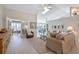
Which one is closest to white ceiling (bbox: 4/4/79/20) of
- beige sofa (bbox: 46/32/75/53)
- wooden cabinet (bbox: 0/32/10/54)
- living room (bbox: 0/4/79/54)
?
living room (bbox: 0/4/79/54)

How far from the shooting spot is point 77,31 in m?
2.15

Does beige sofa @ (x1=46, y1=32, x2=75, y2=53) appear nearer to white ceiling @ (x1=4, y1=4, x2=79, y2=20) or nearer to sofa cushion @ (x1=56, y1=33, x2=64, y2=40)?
sofa cushion @ (x1=56, y1=33, x2=64, y2=40)

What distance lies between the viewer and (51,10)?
86.3 inches

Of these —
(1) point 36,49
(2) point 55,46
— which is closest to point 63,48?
(2) point 55,46

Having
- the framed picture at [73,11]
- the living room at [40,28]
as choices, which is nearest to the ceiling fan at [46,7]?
the living room at [40,28]

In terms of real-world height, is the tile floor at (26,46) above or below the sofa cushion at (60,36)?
below

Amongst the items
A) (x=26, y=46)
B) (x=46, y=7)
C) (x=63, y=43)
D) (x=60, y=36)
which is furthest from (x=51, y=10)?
(x=26, y=46)

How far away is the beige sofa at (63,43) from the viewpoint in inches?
84.4

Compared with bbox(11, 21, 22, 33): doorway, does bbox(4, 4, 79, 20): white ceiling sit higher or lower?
higher

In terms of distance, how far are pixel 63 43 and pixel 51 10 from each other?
0.66 m

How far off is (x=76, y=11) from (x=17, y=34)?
1194mm

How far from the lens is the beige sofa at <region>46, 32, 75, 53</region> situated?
214 centimetres

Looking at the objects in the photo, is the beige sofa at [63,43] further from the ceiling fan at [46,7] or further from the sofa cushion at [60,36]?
the ceiling fan at [46,7]
